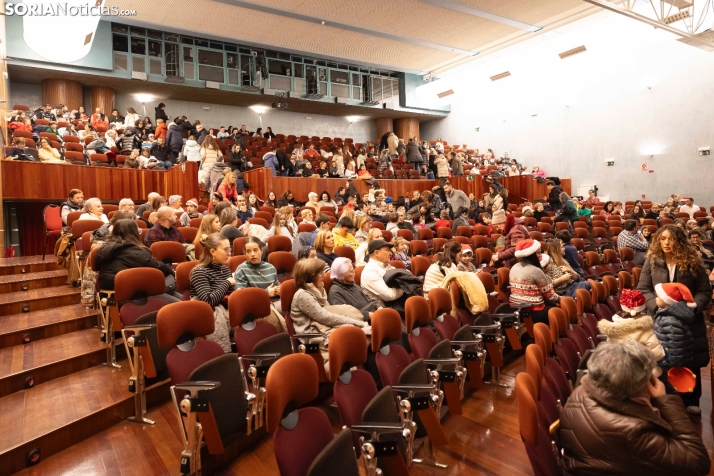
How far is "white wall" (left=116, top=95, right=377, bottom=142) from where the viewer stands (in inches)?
512

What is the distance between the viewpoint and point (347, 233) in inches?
195

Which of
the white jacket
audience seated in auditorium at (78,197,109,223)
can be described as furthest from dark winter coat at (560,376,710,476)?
the white jacket

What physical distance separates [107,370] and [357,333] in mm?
1652

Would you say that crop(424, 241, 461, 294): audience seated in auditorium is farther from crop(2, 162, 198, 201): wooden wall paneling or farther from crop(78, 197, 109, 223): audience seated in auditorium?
crop(2, 162, 198, 201): wooden wall paneling

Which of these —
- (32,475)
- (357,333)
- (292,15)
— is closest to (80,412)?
(32,475)

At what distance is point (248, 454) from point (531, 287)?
92.3 inches

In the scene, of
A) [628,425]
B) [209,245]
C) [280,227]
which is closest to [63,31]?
[280,227]

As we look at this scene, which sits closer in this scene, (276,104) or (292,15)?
(292,15)

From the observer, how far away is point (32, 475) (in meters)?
1.89

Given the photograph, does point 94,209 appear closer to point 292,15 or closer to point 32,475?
point 32,475

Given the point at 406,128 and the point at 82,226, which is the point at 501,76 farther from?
the point at 82,226

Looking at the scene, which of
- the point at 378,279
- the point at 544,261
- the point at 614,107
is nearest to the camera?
the point at 378,279

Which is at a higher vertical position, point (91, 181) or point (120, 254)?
point (91, 181)

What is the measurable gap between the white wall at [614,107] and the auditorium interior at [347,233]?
0.17ft
